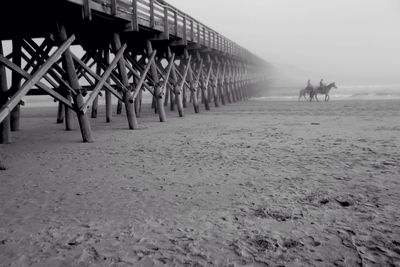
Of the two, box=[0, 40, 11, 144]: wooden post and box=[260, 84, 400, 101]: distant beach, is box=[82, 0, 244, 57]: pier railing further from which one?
box=[260, 84, 400, 101]: distant beach

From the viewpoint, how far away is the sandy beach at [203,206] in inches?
87.7

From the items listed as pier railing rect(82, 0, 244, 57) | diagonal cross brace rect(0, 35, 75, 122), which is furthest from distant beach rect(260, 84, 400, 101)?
diagonal cross brace rect(0, 35, 75, 122)

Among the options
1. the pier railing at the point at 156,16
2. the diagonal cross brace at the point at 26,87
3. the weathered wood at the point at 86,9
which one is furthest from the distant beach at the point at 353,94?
the diagonal cross brace at the point at 26,87

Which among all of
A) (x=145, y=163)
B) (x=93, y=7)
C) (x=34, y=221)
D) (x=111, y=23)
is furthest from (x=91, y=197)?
(x=111, y=23)

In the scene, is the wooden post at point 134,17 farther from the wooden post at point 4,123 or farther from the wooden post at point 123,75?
the wooden post at point 4,123

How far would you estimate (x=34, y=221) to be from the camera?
2.81m

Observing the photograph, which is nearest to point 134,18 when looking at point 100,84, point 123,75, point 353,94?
point 123,75

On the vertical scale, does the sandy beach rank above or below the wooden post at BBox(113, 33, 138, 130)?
below

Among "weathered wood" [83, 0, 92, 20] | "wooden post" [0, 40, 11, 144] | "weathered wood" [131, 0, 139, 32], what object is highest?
"weathered wood" [131, 0, 139, 32]

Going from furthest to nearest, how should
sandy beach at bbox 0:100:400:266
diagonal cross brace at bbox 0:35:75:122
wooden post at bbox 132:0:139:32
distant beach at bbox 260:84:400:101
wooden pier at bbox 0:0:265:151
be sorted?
distant beach at bbox 260:84:400:101 → wooden post at bbox 132:0:139:32 → wooden pier at bbox 0:0:265:151 → diagonal cross brace at bbox 0:35:75:122 → sandy beach at bbox 0:100:400:266

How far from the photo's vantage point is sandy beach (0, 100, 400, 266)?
223 centimetres

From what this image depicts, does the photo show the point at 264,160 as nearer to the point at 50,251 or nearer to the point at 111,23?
the point at 50,251

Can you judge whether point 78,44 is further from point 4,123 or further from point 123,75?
point 4,123

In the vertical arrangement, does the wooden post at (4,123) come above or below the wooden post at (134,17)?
below
